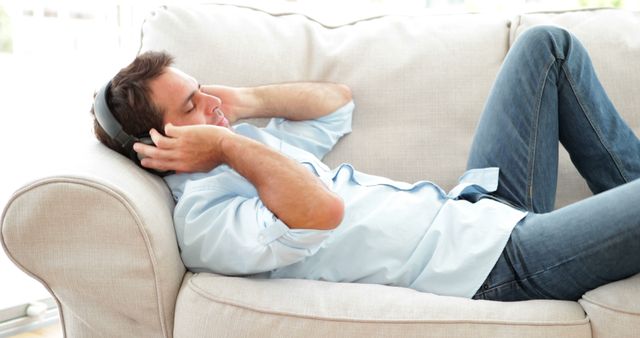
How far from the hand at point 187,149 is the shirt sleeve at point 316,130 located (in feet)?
1.22

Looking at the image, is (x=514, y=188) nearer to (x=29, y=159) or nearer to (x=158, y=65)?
(x=158, y=65)

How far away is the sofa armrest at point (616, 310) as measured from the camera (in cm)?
132

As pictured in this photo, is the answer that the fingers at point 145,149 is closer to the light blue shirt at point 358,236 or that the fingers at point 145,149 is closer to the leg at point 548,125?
the light blue shirt at point 358,236

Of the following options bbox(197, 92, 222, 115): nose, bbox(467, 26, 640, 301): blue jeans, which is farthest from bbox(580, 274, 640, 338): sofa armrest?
bbox(197, 92, 222, 115): nose

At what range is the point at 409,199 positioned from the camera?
64.7 inches

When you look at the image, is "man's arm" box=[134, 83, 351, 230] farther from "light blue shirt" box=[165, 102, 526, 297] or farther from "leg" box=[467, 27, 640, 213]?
"leg" box=[467, 27, 640, 213]

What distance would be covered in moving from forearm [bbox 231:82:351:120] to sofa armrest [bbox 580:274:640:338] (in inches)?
33.4

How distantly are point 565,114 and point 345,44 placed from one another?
0.62 metres

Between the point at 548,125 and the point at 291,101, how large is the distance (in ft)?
2.10

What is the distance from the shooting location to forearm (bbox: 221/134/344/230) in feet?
4.59

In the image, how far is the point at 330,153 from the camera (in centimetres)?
199

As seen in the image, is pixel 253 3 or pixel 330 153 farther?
pixel 253 3

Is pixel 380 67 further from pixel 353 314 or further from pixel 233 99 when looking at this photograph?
pixel 353 314

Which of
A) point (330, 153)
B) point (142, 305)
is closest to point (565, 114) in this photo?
point (330, 153)
